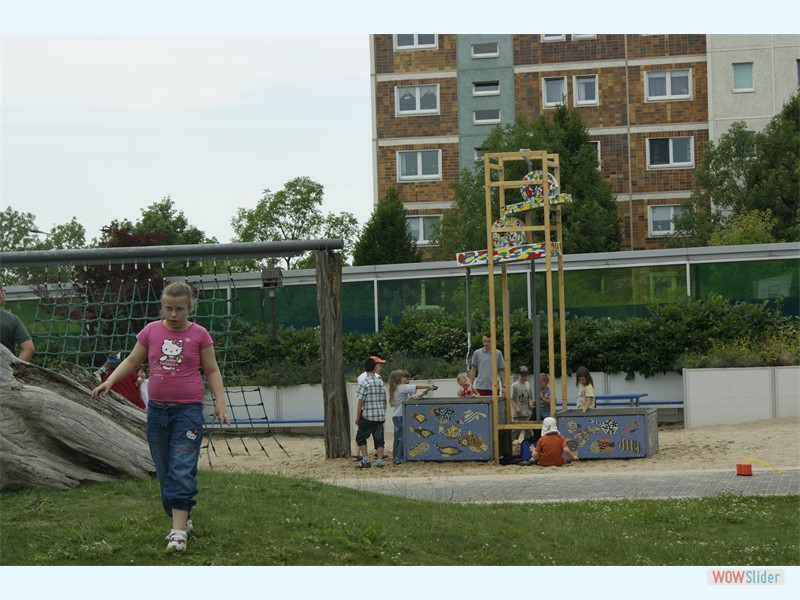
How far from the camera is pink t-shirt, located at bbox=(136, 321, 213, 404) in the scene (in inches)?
324

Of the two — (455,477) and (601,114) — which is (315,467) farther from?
(601,114)

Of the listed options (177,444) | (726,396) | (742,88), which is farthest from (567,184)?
(177,444)

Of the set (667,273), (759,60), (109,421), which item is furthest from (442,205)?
(109,421)

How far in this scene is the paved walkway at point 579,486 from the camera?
514 inches

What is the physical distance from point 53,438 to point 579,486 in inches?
260

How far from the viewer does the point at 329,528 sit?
353 inches

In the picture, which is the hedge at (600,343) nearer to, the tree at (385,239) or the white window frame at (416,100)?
the tree at (385,239)

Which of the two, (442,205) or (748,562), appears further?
(442,205)

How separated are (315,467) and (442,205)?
44.3m

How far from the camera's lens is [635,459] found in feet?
58.1

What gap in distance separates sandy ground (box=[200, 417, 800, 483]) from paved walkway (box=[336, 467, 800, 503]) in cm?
72

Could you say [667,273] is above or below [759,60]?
below

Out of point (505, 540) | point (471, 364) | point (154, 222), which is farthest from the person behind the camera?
point (154, 222)

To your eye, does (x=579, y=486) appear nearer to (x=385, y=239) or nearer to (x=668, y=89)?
(x=385, y=239)
